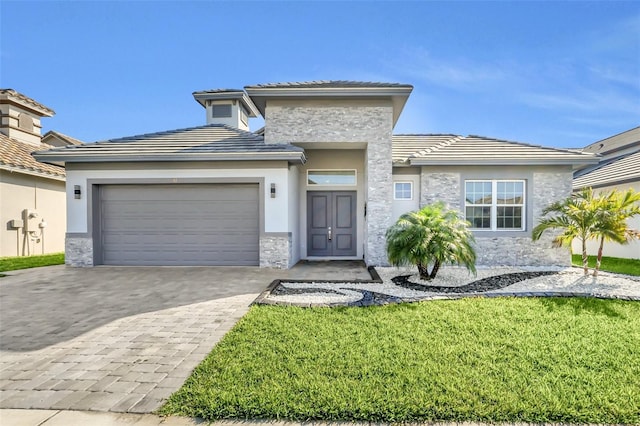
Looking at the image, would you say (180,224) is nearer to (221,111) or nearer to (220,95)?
(221,111)

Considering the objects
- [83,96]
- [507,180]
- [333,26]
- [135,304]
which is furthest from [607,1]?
[83,96]

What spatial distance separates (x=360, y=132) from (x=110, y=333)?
778 cm

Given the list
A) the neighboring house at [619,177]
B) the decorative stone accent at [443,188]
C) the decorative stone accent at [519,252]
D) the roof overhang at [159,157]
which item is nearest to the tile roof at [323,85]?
the roof overhang at [159,157]

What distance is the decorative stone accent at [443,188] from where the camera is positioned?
9.95 m

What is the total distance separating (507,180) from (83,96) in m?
16.5

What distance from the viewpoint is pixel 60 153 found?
9383 millimetres

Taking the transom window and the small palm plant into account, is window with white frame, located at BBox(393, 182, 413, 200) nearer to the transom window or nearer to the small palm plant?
the transom window

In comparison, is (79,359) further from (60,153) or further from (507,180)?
(507,180)

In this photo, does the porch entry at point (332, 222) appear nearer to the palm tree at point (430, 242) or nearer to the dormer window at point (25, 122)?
the palm tree at point (430, 242)

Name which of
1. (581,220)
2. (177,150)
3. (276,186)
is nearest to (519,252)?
(581,220)

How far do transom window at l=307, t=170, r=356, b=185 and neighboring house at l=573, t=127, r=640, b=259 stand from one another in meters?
7.63

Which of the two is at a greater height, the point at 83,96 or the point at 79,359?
the point at 83,96

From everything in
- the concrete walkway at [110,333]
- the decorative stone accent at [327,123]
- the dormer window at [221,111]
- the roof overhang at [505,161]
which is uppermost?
the dormer window at [221,111]

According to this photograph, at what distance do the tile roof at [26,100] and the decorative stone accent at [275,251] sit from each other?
15313 millimetres
